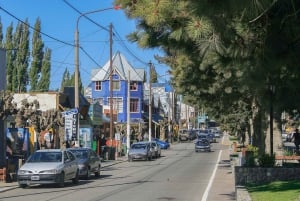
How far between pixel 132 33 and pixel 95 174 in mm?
19359

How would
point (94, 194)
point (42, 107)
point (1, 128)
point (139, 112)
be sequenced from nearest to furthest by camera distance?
point (94, 194) → point (1, 128) → point (42, 107) → point (139, 112)

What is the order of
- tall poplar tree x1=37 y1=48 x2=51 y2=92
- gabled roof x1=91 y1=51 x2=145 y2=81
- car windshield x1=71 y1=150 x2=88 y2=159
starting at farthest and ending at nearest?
gabled roof x1=91 y1=51 x2=145 y2=81, tall poplar tree x1=37 y1=48 x2=51 y2=92, car windshield x1=71 y1=150 x2=88 y2=159

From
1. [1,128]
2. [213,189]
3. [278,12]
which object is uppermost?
[278,12]

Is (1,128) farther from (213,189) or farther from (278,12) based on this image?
(278,12)

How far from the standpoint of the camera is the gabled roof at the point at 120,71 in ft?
306

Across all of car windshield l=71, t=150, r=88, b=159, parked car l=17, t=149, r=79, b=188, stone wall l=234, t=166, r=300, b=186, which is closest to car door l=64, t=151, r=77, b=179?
parked car l=17, t=149, r=79, b=188

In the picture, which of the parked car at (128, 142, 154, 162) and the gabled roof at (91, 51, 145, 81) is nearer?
the parked car at (128, 142, 154, 162)

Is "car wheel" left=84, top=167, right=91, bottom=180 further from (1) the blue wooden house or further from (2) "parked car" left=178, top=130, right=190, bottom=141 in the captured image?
(2) "parked car" left=178, top=130, right=190, bottom=141

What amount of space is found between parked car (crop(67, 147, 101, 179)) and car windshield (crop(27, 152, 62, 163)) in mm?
2673

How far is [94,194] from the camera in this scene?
1981 cm

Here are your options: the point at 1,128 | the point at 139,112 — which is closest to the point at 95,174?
the point at 1,128

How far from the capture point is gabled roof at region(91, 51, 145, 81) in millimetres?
93250

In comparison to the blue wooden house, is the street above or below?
below

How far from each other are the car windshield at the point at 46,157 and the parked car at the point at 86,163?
8.77ft
